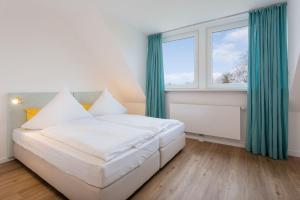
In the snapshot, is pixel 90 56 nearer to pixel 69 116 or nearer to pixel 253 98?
pixel 69 116

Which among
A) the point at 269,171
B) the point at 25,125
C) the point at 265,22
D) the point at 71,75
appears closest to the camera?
the point at 269,171

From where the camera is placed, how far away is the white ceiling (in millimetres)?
2420

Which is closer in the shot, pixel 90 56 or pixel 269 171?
pixel 269 171

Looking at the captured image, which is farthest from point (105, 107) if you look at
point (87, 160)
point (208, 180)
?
point (208, 180)

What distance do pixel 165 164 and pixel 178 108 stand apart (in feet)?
4.72

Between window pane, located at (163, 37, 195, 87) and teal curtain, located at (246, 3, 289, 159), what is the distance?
3.78 ft

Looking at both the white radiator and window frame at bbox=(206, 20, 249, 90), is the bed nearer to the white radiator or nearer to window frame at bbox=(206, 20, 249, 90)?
the white radiator

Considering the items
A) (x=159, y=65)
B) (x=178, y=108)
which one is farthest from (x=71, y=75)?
(x=178, y=108)

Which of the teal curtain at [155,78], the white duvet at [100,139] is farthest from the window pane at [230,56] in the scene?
the white duvet at [100,139]

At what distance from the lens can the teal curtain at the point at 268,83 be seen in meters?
2.38

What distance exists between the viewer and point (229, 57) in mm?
3096

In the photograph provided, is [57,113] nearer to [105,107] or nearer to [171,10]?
[105,107]

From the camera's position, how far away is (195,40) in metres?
3.37

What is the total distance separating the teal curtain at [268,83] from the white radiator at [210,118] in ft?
0.84
